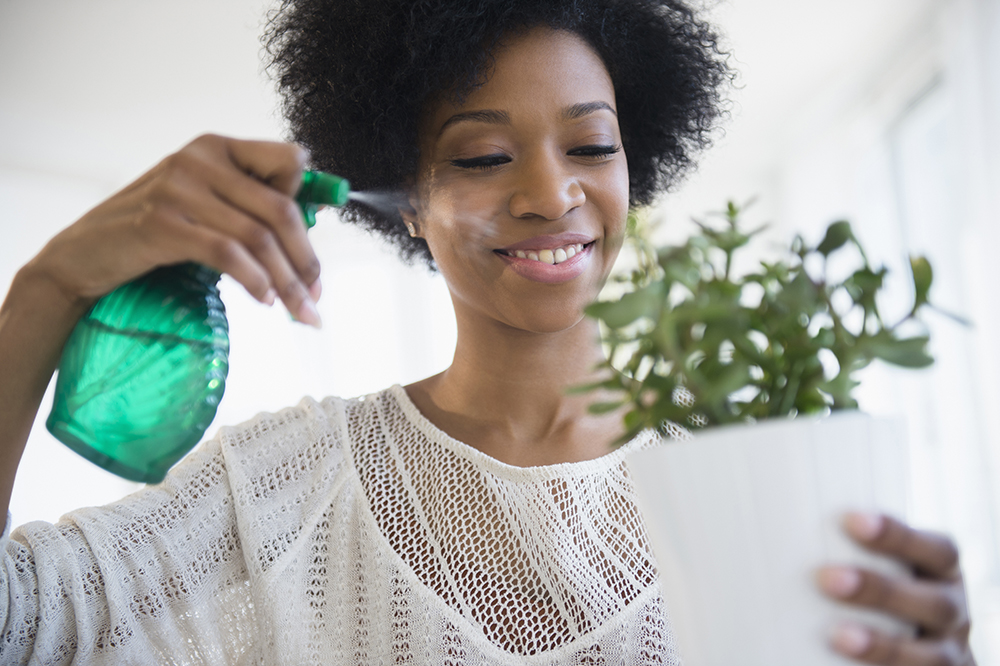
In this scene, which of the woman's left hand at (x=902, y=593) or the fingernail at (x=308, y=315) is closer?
the woman's left hand at (x=902, y=593)

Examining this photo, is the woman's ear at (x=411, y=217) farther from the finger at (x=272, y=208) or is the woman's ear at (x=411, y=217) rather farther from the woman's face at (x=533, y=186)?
the finger at (x=272, y=208)

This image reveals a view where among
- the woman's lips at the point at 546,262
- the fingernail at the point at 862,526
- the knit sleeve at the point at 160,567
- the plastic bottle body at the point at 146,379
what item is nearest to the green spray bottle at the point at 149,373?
the plastic bottle body at the point at 146,379

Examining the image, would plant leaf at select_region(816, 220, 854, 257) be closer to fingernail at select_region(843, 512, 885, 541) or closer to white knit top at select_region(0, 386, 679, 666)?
fingernail at select_region(843, 512, 885, 541)

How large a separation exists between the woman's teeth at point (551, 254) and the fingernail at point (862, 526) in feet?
1.98

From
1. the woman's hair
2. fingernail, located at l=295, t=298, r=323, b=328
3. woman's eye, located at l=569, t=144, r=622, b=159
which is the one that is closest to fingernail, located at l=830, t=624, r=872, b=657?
fingernail, located at l=295, t=298, r=323, b=328

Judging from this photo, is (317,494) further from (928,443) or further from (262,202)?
(928,443)

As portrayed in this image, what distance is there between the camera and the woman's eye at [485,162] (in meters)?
0.95

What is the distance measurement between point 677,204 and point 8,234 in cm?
424

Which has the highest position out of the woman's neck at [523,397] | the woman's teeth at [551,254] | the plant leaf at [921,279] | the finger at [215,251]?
the finger at [215,251]

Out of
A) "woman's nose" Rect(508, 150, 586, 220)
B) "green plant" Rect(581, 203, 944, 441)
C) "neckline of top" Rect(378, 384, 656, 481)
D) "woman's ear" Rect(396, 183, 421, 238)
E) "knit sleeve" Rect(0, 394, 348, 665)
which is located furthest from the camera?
Result: "woman's ear" Rect(396, 183, 421, 238)

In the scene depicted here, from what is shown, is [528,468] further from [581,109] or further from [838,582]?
[838,582]

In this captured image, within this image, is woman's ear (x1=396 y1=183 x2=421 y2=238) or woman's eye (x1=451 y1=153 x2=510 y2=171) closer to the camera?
woman's eye (x1=451 y1=153 x2=510 y2=171)

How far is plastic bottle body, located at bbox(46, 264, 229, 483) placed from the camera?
0.63 meters

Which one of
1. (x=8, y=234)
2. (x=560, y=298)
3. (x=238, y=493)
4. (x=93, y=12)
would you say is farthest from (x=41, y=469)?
(x=560, y=298)
